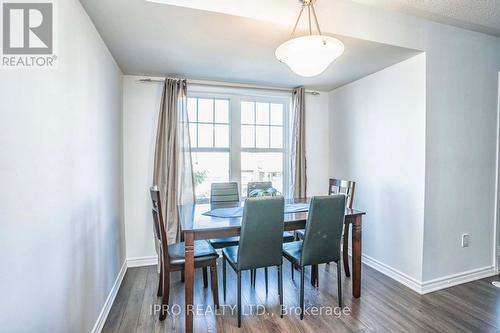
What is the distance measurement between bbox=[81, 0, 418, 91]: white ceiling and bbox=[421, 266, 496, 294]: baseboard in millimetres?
2320

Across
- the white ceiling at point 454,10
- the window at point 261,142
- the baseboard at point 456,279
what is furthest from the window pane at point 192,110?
the baseboard at point 456,279

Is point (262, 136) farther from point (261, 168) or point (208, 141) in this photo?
point (208, 141)

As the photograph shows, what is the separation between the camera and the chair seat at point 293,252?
7.13 ft

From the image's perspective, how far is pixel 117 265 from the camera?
8.54 feet

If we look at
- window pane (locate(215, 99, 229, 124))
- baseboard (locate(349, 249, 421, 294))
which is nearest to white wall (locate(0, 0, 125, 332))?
window pane (locate(215, 99, 229, 124))

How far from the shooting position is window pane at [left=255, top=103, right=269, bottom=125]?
368cm

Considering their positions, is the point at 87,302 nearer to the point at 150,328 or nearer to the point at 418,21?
the point at 150,328

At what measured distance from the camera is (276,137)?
380cm

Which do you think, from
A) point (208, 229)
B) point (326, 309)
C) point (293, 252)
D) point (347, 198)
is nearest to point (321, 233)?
point (293, 252)

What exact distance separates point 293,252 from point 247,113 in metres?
2.13

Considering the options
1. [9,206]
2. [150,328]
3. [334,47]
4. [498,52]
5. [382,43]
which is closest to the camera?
[9,206]

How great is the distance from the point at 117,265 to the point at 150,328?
934mm

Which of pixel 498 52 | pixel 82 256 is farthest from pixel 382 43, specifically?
A: pixel 82 256

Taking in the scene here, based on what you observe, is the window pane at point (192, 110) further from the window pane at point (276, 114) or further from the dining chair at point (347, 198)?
the dining chair at point (347, 198)
